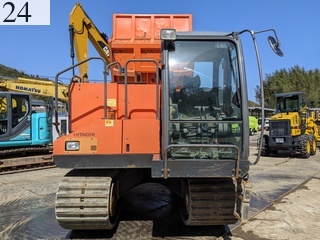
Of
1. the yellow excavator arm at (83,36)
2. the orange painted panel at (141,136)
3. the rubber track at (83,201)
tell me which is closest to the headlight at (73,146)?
the rubber track at (83,201)

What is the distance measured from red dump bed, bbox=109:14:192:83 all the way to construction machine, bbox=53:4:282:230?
127cm

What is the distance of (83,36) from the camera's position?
711cm

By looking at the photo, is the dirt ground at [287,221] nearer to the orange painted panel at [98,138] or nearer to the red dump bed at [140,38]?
the orange painted panel at [98,138]

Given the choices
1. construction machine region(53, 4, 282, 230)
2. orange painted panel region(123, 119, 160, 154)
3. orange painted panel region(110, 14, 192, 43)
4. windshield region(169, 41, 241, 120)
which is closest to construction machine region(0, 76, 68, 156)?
orange painted panel region(110, 14, 192, 43)

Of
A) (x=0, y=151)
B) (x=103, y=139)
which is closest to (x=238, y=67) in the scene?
(x=103, y=139)

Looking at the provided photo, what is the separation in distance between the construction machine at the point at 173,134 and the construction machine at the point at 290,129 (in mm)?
10680

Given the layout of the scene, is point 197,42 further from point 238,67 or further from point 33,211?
point 33,211

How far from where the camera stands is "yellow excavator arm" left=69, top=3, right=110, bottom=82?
686 centimetres

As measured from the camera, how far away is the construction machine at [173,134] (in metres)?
3.98

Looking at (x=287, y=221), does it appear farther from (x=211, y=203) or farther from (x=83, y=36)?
(x=83, y=36)

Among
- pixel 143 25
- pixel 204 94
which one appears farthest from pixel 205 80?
pixel 143 25

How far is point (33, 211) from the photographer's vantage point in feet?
19.3

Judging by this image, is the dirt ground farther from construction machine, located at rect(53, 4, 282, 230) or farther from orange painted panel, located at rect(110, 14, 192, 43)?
orange painted panel, located at rect(110, 14, 192, 43)

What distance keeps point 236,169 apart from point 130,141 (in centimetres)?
132
